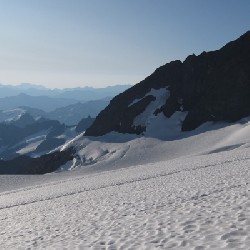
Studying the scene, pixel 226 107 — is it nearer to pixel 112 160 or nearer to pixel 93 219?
pixel 112 160

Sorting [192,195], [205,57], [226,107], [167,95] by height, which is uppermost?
[205,57]

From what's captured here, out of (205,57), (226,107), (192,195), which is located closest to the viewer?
(192,195)

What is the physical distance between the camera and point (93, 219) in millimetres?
Result: 17297

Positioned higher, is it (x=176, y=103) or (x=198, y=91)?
(x=198, y=91)

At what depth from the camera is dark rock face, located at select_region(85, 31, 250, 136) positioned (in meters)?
90.8

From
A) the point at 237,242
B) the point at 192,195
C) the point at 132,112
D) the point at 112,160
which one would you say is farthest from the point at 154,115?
the point at 237,242

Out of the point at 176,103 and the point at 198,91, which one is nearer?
the point at 176,103

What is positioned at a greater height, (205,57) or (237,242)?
(205,57)

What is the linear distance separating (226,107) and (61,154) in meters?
43.9

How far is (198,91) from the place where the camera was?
101500 mm

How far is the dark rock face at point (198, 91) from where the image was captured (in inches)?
3573

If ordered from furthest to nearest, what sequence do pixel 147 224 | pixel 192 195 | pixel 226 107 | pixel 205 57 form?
pixel 205 57 → pixel 226 107 → pixel 192 195 → pixel 147 224

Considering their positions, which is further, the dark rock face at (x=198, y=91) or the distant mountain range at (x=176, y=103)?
the dark rock face at (x=198, y=91)

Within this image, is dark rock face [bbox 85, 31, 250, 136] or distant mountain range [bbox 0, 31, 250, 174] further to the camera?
dark rock face [bbox 85, 31, 250, 136]
